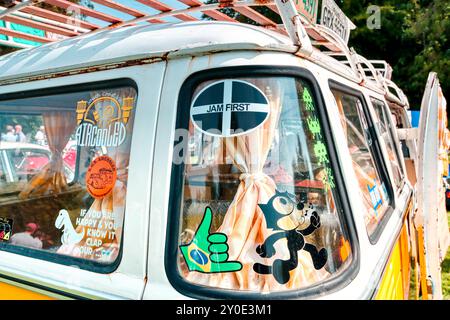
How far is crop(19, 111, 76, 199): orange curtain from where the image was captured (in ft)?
6.98

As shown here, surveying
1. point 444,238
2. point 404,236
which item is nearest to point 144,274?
point 404,236

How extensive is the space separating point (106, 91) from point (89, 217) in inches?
22.3

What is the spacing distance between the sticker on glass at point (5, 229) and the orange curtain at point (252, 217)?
3.99ft

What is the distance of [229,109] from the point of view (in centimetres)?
158

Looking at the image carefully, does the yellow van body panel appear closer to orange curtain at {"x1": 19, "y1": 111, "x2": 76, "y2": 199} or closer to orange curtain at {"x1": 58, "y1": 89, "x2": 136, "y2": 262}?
orange curtain at {"x1": 58, "y1": 89, "x2": 136, "y2": 262}

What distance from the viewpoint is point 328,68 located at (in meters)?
1.93

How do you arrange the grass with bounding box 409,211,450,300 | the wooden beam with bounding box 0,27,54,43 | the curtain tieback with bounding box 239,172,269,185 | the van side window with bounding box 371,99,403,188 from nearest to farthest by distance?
the curtain tieback with bounding box 239,172,269,185 → the wooden beam with bounding box 0,27,54,43 → the van side window with bounding box 371,99,403,188 → the grass with bounding box 409,211,450,300

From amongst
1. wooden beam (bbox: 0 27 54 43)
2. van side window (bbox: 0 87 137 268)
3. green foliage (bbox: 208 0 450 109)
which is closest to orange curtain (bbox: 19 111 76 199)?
van side window (bbox: 0 87 137 268)

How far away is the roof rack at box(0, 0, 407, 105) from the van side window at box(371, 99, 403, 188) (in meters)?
0.21

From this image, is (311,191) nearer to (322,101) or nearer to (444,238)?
(322,101)

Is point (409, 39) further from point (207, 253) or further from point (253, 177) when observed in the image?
point (207, 253)

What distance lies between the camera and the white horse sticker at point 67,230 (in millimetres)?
1834

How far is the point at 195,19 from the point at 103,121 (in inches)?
56.1

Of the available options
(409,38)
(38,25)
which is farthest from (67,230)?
(409,38)
